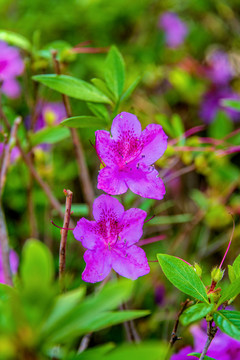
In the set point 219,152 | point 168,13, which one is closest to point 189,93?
point 168,13

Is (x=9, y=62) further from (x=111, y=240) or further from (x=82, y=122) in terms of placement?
(x=111, y=240)

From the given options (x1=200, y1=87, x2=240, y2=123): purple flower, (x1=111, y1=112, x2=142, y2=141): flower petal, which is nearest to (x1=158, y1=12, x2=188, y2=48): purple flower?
(x1=200, y1=87, x2=240, y2=123): purple flower

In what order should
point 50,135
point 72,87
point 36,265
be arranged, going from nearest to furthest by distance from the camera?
1. point 36,265
2. point 72,87
3. point 50,135

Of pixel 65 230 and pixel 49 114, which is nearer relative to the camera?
pixel 65 230

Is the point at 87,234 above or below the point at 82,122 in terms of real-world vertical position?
below

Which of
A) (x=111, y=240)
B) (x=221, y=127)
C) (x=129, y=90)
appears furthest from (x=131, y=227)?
(x=221, y=127)

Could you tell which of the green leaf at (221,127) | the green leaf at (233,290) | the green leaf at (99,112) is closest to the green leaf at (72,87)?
the green leaf at (99,112)

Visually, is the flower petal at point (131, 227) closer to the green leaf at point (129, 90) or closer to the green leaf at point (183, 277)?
the green leaf at point (183, 277)
